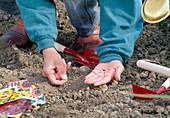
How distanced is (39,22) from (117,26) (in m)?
0.65

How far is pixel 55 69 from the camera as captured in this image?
1569 millimetres

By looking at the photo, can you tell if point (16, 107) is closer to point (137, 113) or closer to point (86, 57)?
point (137, 113)

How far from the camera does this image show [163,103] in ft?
3.91

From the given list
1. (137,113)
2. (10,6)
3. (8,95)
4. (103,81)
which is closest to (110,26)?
(103,81)

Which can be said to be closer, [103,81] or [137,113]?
[137,113]

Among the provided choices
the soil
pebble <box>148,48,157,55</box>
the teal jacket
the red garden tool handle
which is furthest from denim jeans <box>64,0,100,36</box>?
the red garden tool handle

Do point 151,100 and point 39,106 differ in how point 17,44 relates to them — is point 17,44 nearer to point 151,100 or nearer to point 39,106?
point 39,106

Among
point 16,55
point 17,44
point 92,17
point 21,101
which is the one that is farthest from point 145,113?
point 17,44

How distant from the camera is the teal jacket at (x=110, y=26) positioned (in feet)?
5.14

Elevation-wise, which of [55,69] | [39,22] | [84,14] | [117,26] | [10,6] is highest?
[10,6]

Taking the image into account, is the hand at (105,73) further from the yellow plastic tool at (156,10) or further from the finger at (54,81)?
the yellow plastic tool at (156,10)

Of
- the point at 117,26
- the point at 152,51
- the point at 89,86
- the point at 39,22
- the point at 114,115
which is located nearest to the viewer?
the point at 114,115

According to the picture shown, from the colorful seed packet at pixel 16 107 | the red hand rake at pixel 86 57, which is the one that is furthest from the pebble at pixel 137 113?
the red hand rake at pixel 86 57

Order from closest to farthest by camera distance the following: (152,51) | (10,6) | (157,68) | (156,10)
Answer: (156,10) → (157,68) → (152,51) → (10,6)
